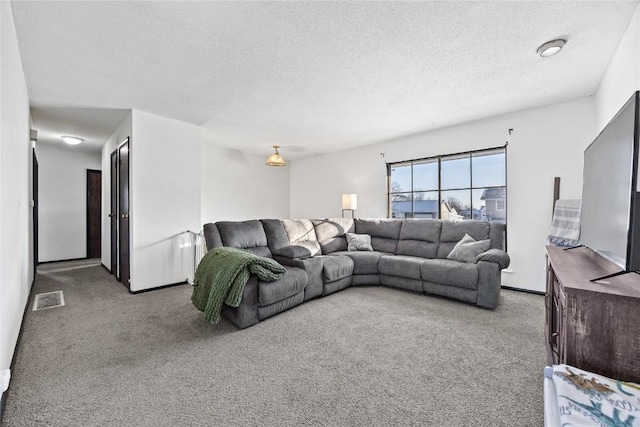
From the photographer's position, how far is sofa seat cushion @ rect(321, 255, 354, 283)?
11.4 ft

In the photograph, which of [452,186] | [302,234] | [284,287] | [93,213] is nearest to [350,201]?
[302,234]

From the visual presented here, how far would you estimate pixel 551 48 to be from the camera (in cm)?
226

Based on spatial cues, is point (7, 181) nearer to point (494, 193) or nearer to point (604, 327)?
point (604, 327)

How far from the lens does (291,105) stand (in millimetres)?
3543

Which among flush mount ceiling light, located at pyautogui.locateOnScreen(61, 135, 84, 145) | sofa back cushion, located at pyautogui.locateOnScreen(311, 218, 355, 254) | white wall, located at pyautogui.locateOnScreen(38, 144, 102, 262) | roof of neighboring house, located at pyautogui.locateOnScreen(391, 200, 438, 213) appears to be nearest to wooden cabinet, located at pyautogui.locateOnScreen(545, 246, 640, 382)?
sofa back cushion, located at pyautogui.locateOnScreen(311, 218, 355, 254)

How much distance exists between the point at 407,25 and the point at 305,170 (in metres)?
5.07

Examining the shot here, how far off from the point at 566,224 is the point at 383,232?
2.36 metres

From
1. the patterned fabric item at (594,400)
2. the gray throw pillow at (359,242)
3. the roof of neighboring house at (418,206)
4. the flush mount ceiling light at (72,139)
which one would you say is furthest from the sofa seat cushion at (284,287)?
the flush mount ceiling light at (72,139)

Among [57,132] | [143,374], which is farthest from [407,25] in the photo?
[57,132]

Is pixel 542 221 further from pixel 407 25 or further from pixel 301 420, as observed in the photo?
pixel 301 420

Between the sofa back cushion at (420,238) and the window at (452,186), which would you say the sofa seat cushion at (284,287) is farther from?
the window at (452,186)

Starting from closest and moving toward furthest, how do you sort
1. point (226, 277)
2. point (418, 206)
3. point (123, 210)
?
point (226, 277)
point (123, 210)
point (418, 206)

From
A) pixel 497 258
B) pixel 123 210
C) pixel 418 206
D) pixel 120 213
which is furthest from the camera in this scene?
pixel 418 206

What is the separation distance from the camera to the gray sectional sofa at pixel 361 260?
2.90 meters
